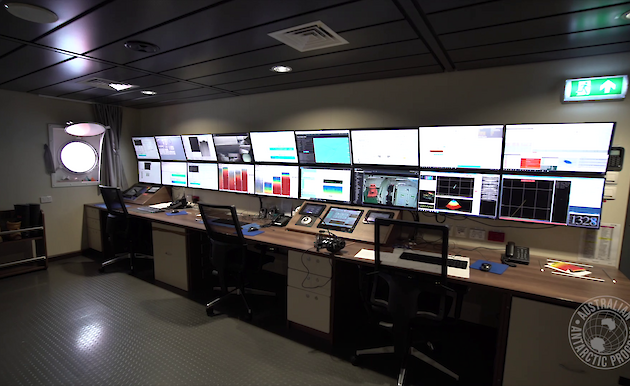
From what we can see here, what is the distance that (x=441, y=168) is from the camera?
2439mm

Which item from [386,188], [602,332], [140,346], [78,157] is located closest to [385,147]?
[386,188]

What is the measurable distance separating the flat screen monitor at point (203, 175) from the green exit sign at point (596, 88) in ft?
11.5

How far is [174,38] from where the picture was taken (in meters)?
1.95

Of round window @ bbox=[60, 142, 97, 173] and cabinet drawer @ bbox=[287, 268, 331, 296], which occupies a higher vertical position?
round window @ bbox=[60, 142, 97, 173]

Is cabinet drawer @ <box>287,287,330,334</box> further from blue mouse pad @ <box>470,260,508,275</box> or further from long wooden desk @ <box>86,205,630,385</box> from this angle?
blue mouse pad @ <box>470,260,508,275</box>

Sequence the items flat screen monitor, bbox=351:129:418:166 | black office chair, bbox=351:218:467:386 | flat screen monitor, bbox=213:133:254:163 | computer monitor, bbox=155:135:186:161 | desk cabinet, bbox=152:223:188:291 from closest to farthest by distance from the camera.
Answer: black office chair, bbox=351:218:467:386 → flat screen monitor, bbox=351:129:418:166 → desk cabinet, bbox=152:223:188:291 → flat screen monitor, bbox=213:133:254:163 → computer monitor, bbox=155:135:186:161

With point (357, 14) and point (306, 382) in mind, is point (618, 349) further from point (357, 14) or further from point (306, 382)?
point (357, 14)

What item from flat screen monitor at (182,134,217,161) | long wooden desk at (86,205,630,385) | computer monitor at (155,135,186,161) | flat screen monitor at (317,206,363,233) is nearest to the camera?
long wooden desk at (86,205,630,385)

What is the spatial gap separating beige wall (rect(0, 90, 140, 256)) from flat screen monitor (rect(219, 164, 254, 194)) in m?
2.24

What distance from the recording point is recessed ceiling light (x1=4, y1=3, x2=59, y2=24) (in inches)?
60.5

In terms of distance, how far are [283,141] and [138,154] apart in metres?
2.90

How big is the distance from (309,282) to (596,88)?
243 cm

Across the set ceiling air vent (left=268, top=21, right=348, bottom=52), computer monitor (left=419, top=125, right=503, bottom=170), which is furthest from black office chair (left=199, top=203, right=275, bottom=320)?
computer monitor (left=419, top=125, right=503, bottom=170)

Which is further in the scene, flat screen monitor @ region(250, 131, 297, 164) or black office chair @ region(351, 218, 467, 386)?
flat screen monitor @ region(250, 131, 297, 164)
